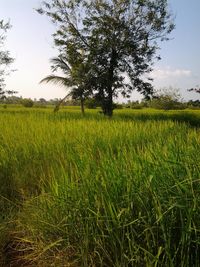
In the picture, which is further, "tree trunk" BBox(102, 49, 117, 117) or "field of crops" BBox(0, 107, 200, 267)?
"tree trunk" BBox(102, 49, 117, 117)

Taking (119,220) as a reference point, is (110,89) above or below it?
above

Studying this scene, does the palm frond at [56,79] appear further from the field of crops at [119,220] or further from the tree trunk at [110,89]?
the field of crops at [119,220]

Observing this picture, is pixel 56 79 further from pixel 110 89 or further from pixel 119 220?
pixel 119 220

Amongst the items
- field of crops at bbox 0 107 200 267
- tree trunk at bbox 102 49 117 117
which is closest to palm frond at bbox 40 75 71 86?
tree trunk at bbox 102 49 117 117

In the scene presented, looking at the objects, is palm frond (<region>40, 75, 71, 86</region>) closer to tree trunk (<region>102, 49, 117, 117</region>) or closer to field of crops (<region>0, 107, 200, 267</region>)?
tree trunk (<region>102, 49, 117, 117</region>)

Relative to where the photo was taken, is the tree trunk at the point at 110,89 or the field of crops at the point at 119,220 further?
the tree trunk at the point at 110,89

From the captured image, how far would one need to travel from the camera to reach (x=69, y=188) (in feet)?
10.0

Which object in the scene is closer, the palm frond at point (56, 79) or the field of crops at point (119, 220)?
the field of crops at point (119, 220)

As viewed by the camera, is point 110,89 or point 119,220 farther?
point 110,89

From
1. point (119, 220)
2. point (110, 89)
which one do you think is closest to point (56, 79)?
point (110, 89)

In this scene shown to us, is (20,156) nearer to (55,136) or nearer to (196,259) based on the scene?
(55,136)

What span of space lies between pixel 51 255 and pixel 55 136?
4.10 meters

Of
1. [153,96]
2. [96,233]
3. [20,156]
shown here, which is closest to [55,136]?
[20,156]

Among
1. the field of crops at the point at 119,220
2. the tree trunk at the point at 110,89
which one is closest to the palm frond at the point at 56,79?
the tree trunk at the point at 110,89
